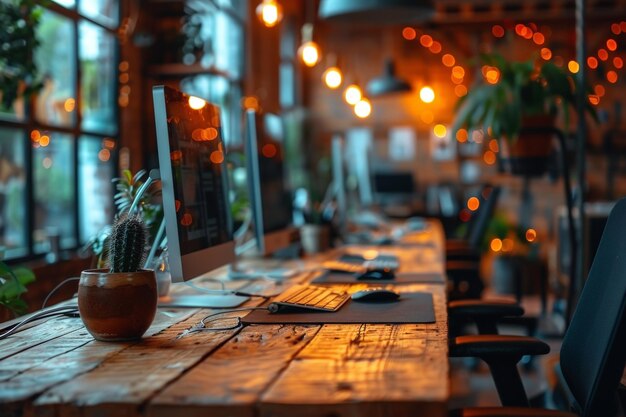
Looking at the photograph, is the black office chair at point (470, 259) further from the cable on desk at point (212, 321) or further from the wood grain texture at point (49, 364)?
the wood grain texture at point (49, 364)

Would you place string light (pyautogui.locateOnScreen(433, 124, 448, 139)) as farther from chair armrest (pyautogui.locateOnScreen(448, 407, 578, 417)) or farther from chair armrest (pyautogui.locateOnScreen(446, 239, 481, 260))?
chair armrest (pyautogui.locateOnScreen(448, 407, 578, 417))

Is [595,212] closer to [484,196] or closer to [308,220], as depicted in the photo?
[484,196]

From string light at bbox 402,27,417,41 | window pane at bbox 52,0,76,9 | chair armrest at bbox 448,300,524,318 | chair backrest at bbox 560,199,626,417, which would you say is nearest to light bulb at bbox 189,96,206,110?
chair armrest at bbox 448,300,524,318

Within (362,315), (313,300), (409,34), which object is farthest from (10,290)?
(409,34)

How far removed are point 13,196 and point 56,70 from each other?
0.78 m

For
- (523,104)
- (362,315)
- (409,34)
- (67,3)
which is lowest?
(362,315)

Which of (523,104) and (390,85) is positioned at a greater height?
(390,85)

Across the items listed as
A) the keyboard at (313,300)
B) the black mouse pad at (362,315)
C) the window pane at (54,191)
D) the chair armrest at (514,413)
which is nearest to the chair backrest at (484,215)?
the window pane at (54,191)

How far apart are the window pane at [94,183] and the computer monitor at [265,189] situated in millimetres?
1609

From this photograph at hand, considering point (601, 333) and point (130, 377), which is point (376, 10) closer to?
point (601, 333)

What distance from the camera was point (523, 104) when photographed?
144 inches

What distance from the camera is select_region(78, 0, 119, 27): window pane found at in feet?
14.9

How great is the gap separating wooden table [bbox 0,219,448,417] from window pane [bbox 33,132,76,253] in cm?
234

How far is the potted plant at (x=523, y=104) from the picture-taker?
143 inches
